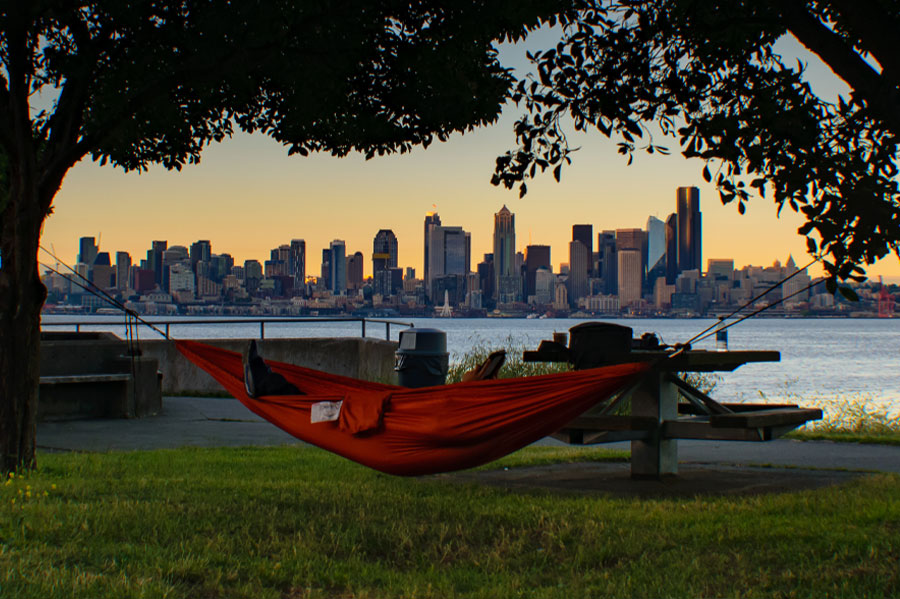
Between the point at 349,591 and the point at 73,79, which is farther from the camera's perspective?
the point at 73,79

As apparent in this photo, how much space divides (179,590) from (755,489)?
4117 millimetres

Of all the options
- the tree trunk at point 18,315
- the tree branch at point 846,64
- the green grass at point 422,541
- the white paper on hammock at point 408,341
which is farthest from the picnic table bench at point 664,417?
the tree trunk at point 18,315

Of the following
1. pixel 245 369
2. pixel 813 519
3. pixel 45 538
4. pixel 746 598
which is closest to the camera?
pixel 746 598

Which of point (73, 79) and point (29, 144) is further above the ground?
point (73, 79)

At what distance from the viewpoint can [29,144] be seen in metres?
6.49

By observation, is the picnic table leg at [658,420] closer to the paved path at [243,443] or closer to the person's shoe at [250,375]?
the paved path at [243,443]

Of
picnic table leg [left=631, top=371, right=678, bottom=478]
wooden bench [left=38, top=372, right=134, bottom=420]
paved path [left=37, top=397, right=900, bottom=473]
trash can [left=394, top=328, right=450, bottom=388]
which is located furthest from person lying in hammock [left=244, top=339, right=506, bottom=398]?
wooden bench [left=38, top=372, right=134, bottom=420]

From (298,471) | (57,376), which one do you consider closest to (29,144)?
(298,471)

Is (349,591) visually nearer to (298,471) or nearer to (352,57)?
(298,471)

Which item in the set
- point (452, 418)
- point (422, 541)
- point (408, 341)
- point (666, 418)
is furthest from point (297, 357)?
point (422, 541)

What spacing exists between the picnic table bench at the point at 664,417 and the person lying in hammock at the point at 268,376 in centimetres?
33

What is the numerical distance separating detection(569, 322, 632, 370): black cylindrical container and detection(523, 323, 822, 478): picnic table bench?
13 millimetres

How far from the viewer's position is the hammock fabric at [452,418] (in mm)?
5191

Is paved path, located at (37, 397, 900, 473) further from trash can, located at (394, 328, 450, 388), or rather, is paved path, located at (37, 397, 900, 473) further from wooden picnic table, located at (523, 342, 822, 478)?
trash can, located at (394, 328, 450, 388)
